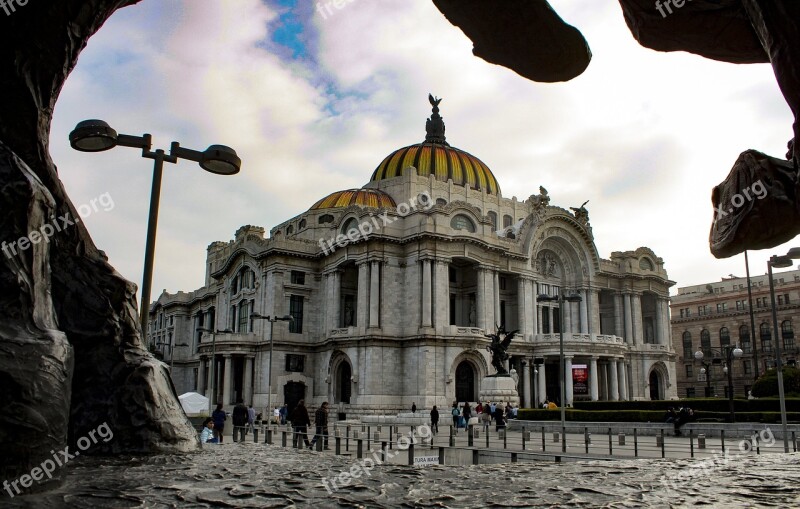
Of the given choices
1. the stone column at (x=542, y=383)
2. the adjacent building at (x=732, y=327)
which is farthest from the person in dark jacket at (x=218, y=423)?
the adjacent building at (x=732, y=327)

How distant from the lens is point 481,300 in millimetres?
51125

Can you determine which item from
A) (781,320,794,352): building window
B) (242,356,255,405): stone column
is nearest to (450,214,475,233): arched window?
(242,356,255,405): stone column

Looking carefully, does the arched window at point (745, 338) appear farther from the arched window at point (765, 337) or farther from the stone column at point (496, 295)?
the stone column at point (496, 295)

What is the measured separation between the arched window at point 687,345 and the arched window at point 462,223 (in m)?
47.8

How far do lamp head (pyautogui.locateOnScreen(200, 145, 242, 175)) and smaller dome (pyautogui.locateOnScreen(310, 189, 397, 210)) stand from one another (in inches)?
1832

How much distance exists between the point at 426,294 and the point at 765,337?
4969 centimetres

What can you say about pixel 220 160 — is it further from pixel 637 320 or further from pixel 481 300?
pixel 637 320

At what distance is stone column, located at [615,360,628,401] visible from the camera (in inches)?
A: 2217

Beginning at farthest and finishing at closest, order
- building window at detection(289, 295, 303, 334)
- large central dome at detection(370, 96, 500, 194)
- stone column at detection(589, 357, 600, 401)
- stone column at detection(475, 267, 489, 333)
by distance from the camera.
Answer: large central dome at detection(370, 96, 500, 194), building window at detection(289, 295, 303, 334), stone column at detection(589, 357, 600, 401), stone column at detection(475, 267, 489, 333)

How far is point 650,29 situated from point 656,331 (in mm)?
67141

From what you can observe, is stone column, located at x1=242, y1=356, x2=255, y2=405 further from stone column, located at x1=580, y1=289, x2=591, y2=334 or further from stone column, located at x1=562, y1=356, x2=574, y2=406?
stone column, located at x1=580, y1=289, x2=591, y2=334

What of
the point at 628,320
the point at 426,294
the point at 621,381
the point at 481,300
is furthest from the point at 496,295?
the point at 628,320

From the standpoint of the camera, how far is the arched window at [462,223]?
2076 inches

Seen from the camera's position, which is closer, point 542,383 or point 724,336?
point 542,383
